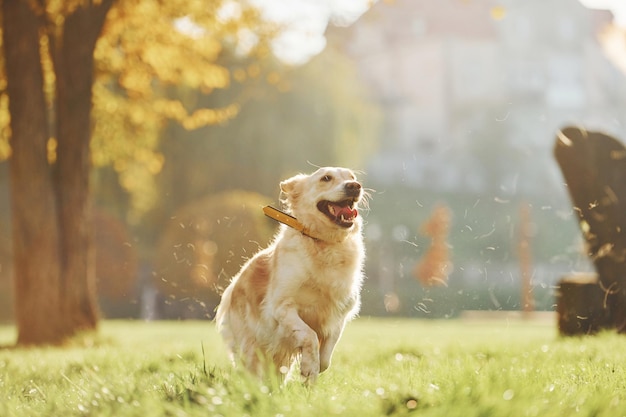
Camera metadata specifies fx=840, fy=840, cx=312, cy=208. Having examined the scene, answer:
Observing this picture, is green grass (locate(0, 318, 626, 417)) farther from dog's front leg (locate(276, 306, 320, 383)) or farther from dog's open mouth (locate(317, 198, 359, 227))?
dog's open mouth (locate(317, 198, 359, 227))

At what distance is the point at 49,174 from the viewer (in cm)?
1185

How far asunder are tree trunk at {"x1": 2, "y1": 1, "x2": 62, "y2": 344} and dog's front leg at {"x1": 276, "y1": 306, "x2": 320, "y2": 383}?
721cm

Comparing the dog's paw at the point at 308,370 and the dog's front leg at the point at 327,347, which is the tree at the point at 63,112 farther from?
the dog's paw at the point at 308,370

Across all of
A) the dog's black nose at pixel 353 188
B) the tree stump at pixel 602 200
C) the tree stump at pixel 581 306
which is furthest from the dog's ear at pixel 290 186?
the tree stump at pixel 581 306

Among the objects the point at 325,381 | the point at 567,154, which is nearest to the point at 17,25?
the point at 567,154

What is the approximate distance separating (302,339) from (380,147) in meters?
46.4

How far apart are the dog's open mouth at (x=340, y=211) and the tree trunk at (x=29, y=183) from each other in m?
7.22

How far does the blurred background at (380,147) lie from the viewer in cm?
1597

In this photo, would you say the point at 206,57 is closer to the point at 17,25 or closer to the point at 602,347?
the point at 17,25

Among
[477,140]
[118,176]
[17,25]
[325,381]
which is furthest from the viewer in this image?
[477,140]

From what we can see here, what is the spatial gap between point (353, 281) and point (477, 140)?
51.1 m

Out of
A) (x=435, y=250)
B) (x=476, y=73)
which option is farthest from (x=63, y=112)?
(x=476, y=73)

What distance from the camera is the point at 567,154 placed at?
9789mm

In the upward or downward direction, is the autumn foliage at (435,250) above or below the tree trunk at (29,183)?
below
